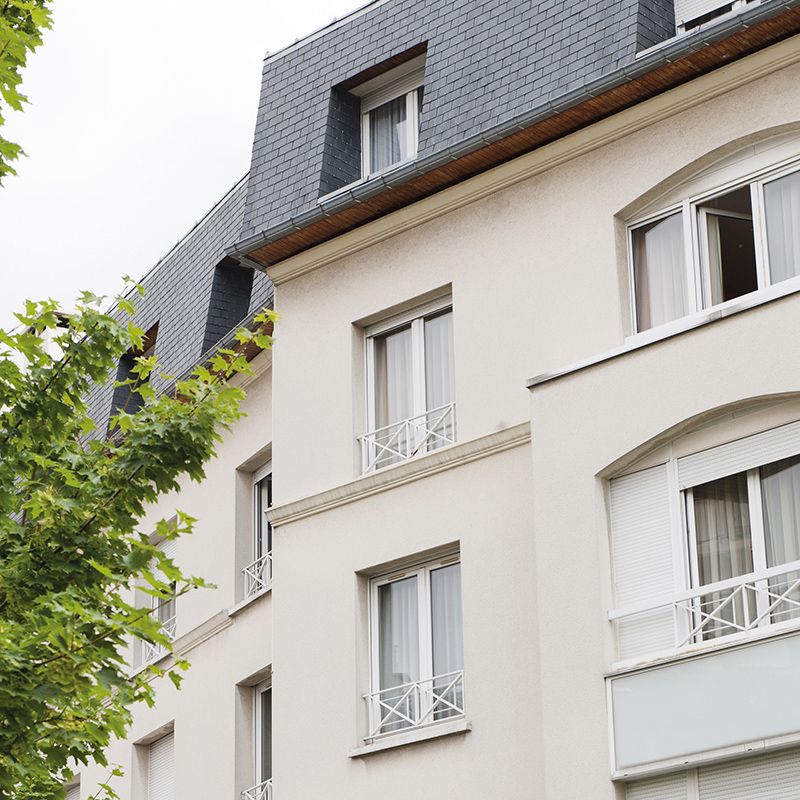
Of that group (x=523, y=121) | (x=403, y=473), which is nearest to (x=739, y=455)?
(x=403, y=473)

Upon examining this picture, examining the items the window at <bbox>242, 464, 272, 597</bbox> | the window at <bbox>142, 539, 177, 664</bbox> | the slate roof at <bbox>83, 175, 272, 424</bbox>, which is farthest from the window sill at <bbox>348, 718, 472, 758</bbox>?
the window at <bbox>142, 539, 177, 664</bbox>

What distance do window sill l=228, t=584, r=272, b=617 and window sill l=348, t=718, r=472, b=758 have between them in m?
3.41

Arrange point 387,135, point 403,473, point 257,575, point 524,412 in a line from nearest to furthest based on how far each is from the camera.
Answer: point 524,412
point 403,473
point 387,135
point 257,575

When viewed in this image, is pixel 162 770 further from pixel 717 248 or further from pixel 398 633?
pixel 717 248

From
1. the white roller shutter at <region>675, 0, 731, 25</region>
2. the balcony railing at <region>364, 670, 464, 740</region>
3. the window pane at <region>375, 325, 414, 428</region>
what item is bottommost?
the balcony railing at <region>364, 670, 464, 740</region>

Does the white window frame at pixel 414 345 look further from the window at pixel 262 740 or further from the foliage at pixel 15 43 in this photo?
the foliage at pixel 15 43

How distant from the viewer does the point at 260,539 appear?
73.4 feet

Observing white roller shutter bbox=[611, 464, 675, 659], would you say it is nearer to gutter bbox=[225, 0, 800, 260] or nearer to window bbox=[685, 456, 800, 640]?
window bbox=[685, 456, 800, 640]

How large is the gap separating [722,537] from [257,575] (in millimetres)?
8260

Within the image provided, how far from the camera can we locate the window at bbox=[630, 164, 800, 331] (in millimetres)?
16016

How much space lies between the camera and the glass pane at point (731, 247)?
16.2m

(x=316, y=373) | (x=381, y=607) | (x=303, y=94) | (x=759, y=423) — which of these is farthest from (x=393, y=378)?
(x=759, y=423)

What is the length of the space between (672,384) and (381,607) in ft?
15.0

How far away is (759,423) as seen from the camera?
14898 mm
